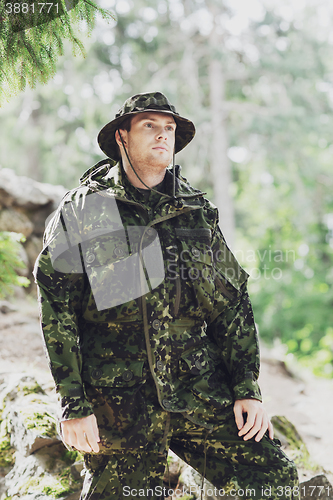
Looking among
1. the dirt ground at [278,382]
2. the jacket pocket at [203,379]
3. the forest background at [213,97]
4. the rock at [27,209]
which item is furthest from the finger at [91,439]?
the forest background at [213,97]

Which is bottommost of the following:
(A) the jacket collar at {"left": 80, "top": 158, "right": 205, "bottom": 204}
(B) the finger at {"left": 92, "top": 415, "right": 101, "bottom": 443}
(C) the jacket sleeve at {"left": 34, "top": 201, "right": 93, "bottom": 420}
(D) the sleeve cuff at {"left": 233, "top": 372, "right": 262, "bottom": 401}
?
(D) the sleeve cuff at {"left": 233, "top": 372, "right": 262, "bottom": 401}

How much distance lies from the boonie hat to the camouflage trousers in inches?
Answer: 64.7

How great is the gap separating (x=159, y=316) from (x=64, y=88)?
41.9ft

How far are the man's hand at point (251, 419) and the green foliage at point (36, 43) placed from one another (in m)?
2.30

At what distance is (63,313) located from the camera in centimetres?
219

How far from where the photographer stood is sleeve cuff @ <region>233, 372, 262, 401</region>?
2309mm

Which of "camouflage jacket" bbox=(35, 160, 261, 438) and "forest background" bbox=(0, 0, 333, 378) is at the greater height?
"forest background" bbox=(0, 0, 333, 378)

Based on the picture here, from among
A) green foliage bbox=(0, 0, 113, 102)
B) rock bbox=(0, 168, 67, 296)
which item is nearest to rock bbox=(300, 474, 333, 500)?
green foliage bbox=(0, 0, 113, 102)

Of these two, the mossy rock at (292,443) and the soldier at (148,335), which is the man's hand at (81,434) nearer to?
the soldier at (148,335)

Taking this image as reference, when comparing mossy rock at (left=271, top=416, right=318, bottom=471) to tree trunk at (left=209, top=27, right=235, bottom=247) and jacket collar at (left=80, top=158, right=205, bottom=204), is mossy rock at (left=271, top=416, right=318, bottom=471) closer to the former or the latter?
jacket collar at (left=80, top=158, right=205, bottom=204)

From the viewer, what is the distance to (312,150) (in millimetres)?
15906

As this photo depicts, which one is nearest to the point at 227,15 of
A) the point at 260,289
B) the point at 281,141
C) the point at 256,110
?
the point at 256,110

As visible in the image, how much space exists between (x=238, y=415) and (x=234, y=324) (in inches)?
19.6

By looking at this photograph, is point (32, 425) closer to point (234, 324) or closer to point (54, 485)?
point (54, 485)
